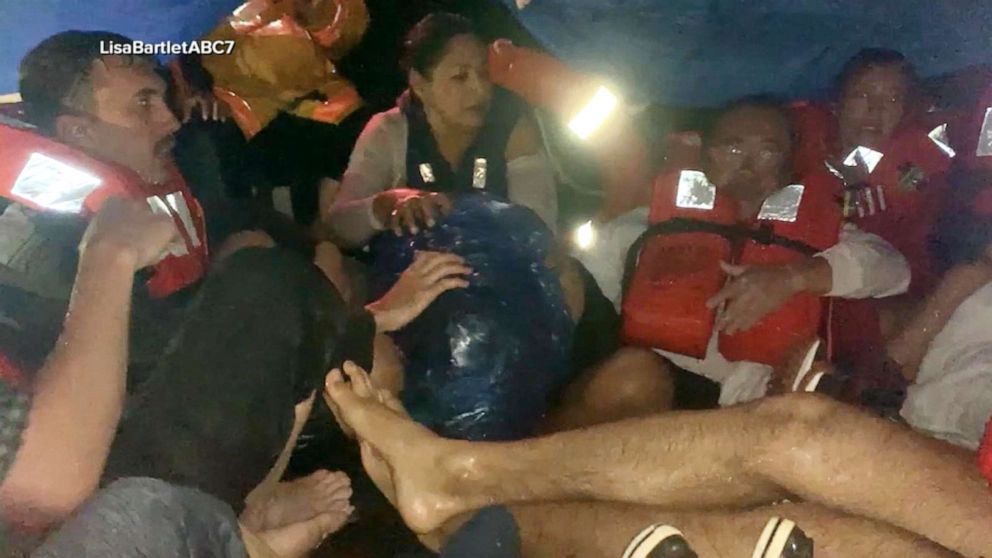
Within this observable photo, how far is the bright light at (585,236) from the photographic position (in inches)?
47.9

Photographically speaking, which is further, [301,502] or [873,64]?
[873,64]

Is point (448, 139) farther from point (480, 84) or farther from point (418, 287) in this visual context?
point (418, 287)

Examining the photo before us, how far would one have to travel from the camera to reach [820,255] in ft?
3.84

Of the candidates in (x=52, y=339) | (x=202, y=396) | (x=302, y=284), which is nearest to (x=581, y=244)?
(x=302, y=284)

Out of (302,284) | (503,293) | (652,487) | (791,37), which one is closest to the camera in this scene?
(652,487)

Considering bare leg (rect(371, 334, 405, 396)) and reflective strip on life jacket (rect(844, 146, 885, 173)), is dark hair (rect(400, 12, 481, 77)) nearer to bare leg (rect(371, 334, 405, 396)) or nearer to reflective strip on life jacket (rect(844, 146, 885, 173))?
bare leg (rect(371, 334, 405, 396))

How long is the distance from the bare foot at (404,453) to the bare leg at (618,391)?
19cm

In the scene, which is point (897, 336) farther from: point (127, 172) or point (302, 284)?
point (127, 172)

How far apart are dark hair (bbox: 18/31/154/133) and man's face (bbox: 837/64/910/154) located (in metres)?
0.90

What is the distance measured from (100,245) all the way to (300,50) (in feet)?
1.45

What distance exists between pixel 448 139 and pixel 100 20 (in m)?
0.43

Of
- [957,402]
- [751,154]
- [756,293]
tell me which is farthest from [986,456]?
[751,154]

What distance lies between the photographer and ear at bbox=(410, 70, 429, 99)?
46.4 inches

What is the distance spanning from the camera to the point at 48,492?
30.0 inches
